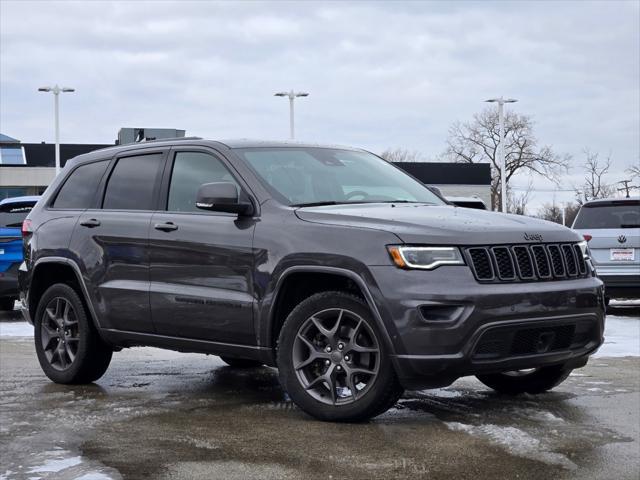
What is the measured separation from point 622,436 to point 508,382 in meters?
1.50

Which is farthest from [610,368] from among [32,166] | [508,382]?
[32,166]

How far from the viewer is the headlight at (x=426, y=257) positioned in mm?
5672

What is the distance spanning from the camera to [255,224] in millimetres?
6449

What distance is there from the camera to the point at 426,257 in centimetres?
568

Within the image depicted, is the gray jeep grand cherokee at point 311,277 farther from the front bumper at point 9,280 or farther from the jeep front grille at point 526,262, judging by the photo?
the front bumper at point 9,280

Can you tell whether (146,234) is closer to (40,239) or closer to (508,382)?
(40,239)

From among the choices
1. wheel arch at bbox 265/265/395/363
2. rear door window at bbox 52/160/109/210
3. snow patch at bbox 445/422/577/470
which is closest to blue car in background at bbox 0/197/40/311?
rear door window at bbox 52/160/109/210

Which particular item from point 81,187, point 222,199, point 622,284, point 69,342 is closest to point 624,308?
point 622,284

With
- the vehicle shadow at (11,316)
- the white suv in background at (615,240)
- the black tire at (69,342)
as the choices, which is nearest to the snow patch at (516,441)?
the black tire at (69,342)

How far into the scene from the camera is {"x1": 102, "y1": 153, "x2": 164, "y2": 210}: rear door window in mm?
7426

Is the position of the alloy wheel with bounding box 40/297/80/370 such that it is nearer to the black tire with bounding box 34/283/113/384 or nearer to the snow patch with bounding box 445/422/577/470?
the black tire with bounding box 34/283/113/384

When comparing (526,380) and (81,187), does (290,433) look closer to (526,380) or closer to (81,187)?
(526,380)

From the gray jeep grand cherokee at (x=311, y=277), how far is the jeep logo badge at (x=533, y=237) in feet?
0.05

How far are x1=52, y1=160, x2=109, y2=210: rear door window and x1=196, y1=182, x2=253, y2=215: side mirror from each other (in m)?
1.78
